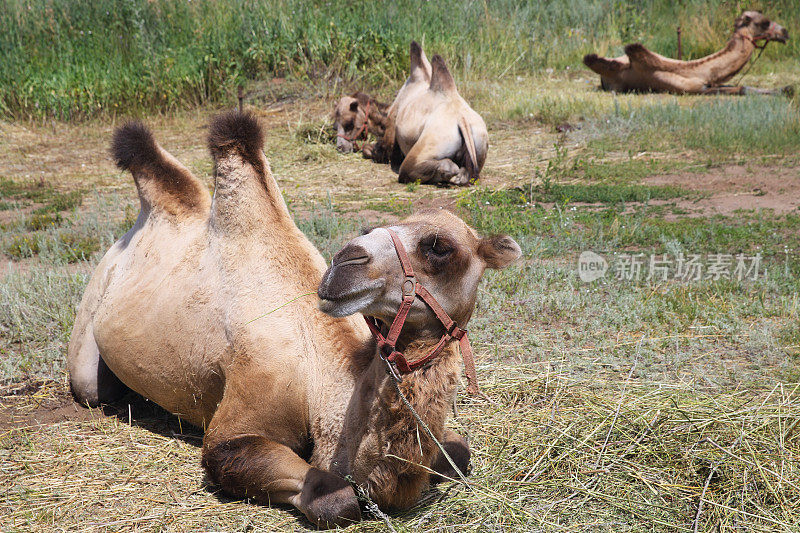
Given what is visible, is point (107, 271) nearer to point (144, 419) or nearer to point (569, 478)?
point (144, 419)

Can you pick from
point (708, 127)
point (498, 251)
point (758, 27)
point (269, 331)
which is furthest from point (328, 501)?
point (758, 27)

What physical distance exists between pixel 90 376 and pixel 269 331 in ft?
5.10

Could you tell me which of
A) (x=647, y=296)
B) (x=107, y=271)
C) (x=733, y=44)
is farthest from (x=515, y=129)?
(x=107, y=271)

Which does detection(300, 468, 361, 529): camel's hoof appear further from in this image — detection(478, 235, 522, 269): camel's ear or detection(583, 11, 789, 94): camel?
detection(583, 11, 789, 94): camel

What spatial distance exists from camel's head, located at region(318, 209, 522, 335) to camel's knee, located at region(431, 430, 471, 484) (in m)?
0.69

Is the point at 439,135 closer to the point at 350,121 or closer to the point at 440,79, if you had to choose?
the point at 440,79

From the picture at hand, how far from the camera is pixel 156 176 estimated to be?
444cm

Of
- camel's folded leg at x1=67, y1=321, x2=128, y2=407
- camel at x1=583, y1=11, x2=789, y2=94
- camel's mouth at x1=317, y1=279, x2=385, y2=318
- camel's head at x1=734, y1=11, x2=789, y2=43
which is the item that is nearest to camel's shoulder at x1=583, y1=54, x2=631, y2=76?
camel at x1=583, y1=11, x2=789, y2=94

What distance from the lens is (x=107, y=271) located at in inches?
177

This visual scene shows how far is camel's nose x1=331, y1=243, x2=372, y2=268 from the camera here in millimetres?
2709

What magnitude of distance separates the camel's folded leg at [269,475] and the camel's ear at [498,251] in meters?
1.04

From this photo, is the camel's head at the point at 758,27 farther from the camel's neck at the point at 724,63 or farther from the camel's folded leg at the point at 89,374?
the camel's folded leg at the point at 89,374

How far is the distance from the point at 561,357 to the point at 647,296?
1.31 meters

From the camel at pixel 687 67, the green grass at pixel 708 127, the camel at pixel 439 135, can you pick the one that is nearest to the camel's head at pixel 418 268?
the camel at pixel 439 135
